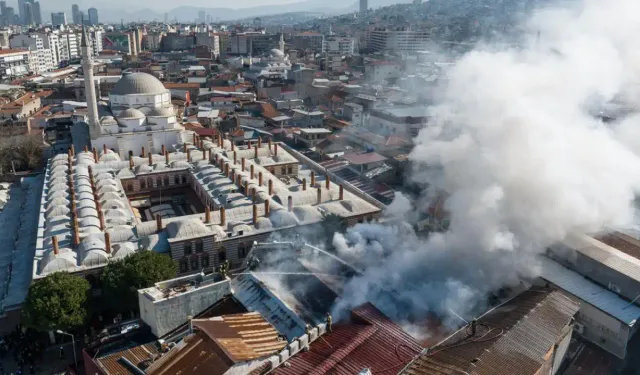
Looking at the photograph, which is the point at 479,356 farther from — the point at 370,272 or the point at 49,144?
the point at 49,144

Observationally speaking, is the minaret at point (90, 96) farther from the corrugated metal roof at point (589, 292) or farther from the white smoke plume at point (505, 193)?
the corrugated metal roof at point (589, 292)

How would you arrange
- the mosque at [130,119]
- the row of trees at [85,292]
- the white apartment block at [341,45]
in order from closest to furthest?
the row of trees at [85,292], the mosque at [130,119], the white apartment block at [341,45]

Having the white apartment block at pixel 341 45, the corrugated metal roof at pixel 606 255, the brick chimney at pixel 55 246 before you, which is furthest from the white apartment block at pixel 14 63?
the corrugated metal roof at pixel 606 255

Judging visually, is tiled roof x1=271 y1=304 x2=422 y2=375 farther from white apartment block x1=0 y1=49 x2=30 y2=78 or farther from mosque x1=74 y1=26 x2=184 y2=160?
white apartment block x1=0 y1=49 x2=30 y2=78

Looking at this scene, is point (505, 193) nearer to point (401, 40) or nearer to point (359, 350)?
point (359, 350)

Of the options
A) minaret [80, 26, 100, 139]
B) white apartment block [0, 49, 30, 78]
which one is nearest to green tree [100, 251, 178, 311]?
minaret [80, 26, 100, 139]
